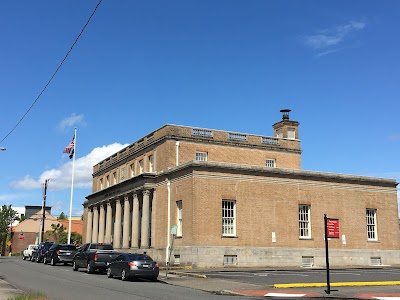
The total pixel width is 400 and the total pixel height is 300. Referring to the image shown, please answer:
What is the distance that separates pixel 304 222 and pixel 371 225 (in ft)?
24.7

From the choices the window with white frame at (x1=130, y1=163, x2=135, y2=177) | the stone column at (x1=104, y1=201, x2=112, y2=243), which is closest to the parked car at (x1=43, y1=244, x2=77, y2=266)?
the stone column at (x1=104, y1=201, x2=112, y2=243)

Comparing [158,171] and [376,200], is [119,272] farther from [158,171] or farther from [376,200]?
[376,200]

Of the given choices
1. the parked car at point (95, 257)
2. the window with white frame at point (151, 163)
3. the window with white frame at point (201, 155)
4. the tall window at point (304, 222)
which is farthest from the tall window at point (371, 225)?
the parked car at point (95, 257)

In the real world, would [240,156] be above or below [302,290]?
above

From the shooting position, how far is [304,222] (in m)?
39.8

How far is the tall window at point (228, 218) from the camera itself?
119 feet

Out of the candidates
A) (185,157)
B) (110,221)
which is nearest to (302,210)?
(185,157)

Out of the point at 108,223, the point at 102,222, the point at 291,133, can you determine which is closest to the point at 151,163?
the point at 108,223

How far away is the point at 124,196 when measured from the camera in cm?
4734

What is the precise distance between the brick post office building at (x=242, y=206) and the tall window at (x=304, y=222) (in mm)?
85

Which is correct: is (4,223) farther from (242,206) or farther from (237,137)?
(242,206)

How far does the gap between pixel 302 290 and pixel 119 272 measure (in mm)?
9980

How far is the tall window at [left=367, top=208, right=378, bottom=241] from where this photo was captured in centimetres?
4256

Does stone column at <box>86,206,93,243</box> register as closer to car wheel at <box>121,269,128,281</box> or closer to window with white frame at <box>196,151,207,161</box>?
window with white frame at <box>196,151,207,161</box>
